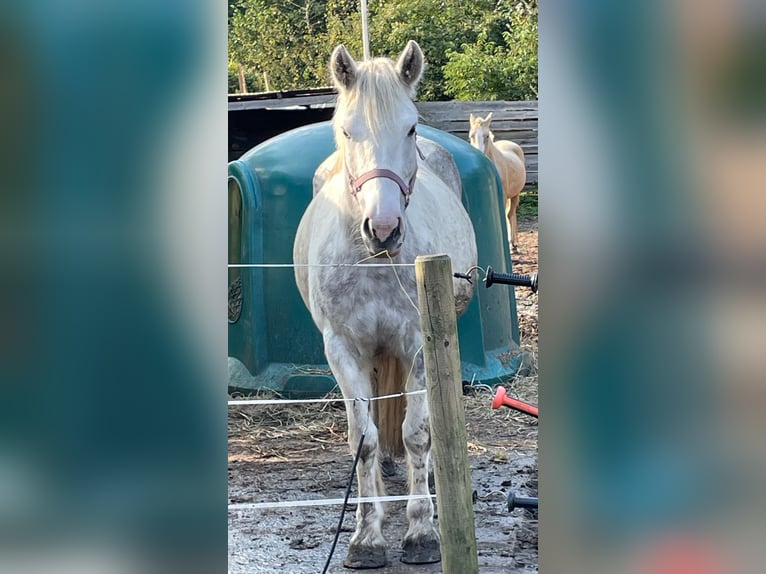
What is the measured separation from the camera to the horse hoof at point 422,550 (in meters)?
2.96

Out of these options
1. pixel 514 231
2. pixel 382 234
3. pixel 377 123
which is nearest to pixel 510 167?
pixel 514 231

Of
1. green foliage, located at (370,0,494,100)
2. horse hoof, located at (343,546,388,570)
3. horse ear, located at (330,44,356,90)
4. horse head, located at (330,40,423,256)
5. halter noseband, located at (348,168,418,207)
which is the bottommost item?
horse hoof, located at (343,546,388,570)

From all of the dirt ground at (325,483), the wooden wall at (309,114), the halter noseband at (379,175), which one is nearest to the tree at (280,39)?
the wooden wall at (309,114)

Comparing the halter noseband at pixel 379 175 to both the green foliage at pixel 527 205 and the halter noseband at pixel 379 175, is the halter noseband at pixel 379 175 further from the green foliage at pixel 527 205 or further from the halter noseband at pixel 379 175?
the green foliage at pixel 527 205

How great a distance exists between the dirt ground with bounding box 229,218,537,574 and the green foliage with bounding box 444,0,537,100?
197 centimetres

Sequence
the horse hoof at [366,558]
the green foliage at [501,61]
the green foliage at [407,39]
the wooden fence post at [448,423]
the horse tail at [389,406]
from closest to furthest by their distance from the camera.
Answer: the wooden fence post at [448,423] → the horse hoof at [366,558] → the horse tail at [389,406] → the green foliage at [407,39] → the green foliage at [501,61]

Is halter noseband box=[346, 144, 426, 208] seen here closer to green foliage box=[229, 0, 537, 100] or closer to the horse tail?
the horse tail

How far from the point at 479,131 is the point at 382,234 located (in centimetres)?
468

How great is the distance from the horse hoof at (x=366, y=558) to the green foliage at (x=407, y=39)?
306 centimetres

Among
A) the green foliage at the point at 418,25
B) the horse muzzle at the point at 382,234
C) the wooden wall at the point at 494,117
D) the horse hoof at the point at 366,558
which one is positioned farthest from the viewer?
the wooden wall at the point at 494,117

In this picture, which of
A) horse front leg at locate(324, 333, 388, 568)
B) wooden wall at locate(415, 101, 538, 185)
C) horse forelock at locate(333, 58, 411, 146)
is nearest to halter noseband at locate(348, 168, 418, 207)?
horse forelock at locate(333, 58, 411, 146)

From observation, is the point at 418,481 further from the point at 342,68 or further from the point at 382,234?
the point at 342,68

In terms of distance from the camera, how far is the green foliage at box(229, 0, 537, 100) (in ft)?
16.7
